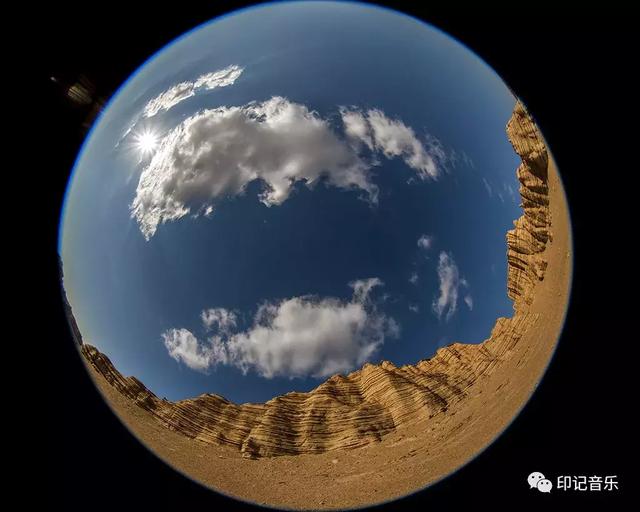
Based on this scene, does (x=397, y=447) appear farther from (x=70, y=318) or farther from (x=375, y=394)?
(x=70, y=318)

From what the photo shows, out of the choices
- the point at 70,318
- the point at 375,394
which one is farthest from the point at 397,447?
the point at 70,318

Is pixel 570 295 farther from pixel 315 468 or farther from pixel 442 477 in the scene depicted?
pixel 315 468

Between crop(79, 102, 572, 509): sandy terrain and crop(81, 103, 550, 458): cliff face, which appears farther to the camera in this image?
crop(81, 103, 550, 458): cliff face

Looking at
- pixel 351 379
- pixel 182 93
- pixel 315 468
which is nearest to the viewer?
pixel 182 93

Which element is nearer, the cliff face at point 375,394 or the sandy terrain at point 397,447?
the sandy terrain at point 397,447

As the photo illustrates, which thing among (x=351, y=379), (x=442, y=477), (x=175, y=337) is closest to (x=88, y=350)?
(x=175, y=337)
